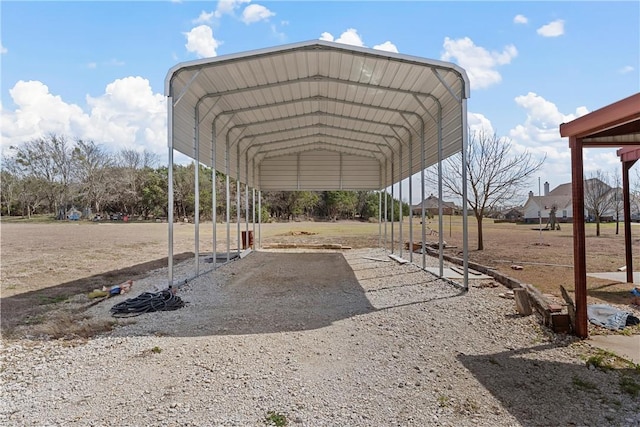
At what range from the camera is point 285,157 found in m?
16.3

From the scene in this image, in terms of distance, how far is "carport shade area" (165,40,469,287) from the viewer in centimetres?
695

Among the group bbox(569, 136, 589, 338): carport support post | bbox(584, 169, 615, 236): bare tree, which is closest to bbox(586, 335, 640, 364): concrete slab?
bbox(569, 136, 589, 338): carport support post

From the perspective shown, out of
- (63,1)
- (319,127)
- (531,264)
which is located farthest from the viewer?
(319,127)

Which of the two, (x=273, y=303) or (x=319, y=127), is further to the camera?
(x=319, y=127)

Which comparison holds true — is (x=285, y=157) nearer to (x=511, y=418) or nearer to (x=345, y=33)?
(x=345, y=33)

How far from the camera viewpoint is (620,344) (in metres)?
4.31

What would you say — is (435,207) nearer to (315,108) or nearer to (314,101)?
(315,108)

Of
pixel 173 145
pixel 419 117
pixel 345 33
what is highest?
pixel 345 33

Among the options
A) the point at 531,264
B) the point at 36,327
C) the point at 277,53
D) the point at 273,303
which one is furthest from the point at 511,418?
the point at 531,264

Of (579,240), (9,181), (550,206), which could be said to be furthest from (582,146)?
(9,181)

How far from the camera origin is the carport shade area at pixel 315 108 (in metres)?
6.95

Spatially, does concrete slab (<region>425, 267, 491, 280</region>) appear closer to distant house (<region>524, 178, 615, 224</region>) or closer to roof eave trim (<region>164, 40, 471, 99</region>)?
roof eave trim (<region>164, 40, 471, 99</region>)

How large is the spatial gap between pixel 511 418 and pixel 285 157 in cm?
1420

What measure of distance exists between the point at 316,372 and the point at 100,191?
50965mm
